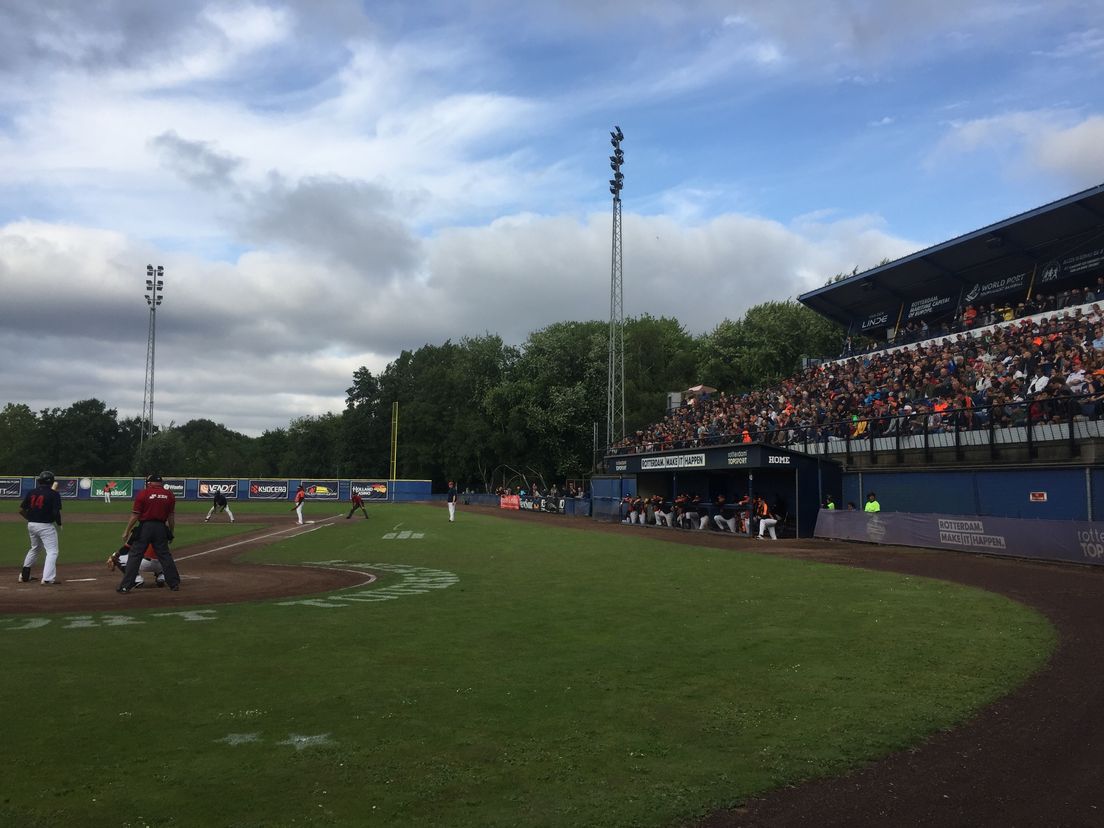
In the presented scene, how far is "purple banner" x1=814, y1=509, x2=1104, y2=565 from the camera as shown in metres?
18.6

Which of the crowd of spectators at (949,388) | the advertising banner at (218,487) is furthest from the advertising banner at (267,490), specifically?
the crowd of spectators at (949,388)

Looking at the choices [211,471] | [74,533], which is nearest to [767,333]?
[74,533]

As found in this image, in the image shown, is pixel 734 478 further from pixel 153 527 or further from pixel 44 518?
pixel 44 518

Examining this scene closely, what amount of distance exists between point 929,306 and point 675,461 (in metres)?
18.9

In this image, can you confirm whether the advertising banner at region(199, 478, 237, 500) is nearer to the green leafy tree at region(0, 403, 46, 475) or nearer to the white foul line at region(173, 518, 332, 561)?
the white foul line at region(173, 518, 332, 561)

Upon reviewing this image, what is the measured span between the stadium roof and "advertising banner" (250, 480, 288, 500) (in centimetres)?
4754

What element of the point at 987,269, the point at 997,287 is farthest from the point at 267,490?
the point at 997,287

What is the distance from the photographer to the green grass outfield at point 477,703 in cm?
471

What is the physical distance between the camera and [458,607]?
38.9 feet

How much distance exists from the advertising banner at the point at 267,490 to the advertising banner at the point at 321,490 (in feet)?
7.03

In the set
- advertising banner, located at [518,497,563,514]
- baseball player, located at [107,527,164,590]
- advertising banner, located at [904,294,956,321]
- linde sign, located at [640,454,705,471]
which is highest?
advertising banner, located at [904,294,956,321]

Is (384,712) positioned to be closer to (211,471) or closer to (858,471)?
(858,471)

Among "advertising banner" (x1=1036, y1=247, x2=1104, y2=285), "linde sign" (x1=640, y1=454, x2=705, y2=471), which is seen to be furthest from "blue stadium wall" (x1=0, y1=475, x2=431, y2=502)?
"advertising banner" (x1=1036, y1=247, x2=1104, y2=285)

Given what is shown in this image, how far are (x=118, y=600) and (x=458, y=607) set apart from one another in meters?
5.35
